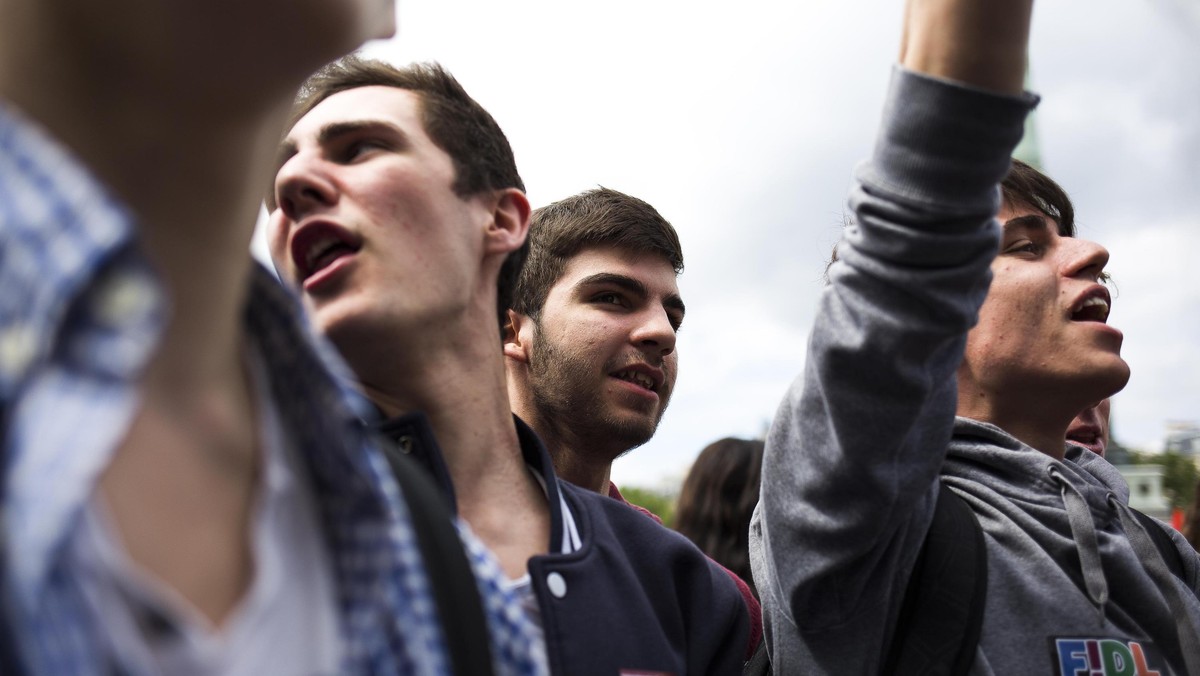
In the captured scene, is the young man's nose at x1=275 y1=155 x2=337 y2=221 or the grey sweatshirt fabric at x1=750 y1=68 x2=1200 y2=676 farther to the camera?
the young man's nose at x1=275 y1=155 x2=337 y2=221

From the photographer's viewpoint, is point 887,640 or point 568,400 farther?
point 568,400

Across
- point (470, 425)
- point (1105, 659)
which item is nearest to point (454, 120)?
point (470, 425)

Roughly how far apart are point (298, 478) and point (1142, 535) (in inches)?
89.7

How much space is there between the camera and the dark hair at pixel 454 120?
2.38m

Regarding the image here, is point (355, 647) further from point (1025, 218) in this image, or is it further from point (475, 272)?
point (1025, 218)

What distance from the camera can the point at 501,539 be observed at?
191cm

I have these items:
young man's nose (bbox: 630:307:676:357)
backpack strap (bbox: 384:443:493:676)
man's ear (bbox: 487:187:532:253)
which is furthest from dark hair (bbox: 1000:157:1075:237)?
backpack strap (bbox: 384:443:493:676)

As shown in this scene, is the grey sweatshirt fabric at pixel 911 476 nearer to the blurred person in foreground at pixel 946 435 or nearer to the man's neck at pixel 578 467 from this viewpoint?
the blurred person in foreground at pixel 946 435

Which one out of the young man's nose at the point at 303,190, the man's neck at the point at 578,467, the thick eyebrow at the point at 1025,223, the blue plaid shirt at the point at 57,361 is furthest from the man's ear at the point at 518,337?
the blue plaid shirt at the point at 57,361

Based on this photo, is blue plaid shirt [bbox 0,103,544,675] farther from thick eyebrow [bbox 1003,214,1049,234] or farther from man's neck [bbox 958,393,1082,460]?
thick eyebrow [bbox 1003,214,1049,234]

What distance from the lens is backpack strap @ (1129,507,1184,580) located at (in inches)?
103

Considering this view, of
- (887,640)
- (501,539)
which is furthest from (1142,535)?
(501,539)

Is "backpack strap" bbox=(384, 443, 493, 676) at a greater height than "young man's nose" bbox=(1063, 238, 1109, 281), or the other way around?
"young man's nose" bbox=(1063, 238, 1109, 281)

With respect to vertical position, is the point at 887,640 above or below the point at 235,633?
below
